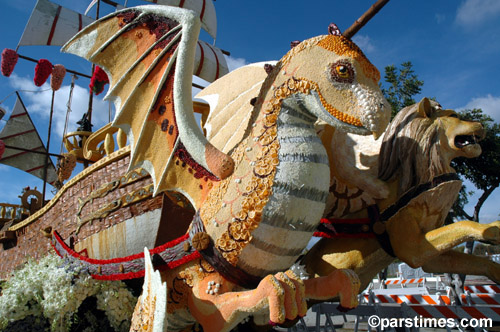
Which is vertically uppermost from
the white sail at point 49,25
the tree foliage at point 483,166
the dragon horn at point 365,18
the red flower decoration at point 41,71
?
the white sail at point 49,25

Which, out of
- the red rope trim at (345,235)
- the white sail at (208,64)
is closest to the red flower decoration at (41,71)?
the white sail at (208,64)

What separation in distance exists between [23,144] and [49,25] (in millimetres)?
5144

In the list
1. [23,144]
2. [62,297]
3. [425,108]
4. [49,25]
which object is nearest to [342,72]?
[425,108]

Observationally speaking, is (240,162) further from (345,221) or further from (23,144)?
(23,144)

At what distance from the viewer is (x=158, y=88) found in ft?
Result: 8.99

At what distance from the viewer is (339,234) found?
3482 millimetres

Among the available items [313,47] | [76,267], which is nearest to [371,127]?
[313,47]

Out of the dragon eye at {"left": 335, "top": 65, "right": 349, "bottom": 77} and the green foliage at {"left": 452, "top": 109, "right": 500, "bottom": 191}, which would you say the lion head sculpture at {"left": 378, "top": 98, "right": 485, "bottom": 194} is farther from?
the green foliage at {"left": 452, "top": 109, "right": 500, "bottom": 191}

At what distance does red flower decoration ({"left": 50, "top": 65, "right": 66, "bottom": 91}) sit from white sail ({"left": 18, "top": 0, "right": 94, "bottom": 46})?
4.79ft

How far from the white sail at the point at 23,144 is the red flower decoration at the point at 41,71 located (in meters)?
5.04

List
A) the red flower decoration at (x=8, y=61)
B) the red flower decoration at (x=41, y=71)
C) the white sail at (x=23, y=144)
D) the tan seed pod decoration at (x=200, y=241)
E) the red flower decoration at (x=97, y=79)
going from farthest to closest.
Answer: the white sail at (x=23, y=144)
the red flower decoration at (x=8, y=61)
the red flower decoration at (x=41, y=71)
the red flower decoration at (x=97, y=79)
the tan seed pod decoration at (x=200, y=241)

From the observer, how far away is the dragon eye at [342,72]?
241cm

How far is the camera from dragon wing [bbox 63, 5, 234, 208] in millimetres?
2600

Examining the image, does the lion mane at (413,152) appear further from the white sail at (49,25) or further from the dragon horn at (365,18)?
the white sail at (49,25)
